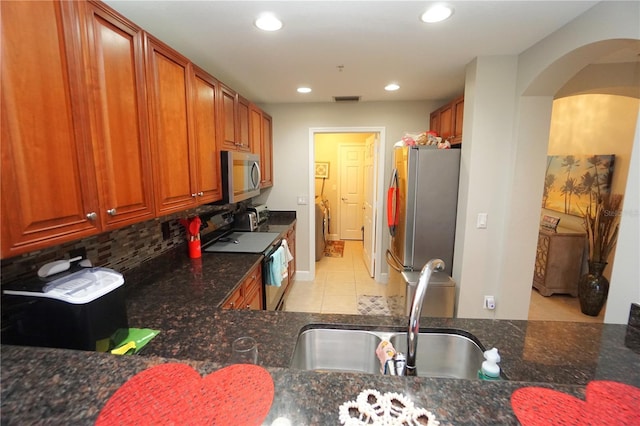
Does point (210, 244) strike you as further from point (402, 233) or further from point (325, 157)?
point (325, 157)

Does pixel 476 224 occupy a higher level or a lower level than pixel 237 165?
lower

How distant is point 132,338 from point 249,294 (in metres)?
0.97

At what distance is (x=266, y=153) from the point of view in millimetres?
3586

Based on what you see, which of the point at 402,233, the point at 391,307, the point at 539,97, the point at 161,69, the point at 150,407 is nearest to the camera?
the point at 150,407

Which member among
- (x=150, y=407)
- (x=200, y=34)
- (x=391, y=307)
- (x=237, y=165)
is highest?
(x=200, y=34)

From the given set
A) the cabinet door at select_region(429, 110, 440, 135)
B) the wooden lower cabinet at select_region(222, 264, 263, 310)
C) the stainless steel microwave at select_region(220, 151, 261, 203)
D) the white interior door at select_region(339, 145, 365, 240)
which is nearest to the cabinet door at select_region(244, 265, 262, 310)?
the wooden lower cabinet at select_region(222, 264, 263, 310)

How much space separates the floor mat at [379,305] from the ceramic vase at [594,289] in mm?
2031

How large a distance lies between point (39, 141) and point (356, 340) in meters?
1.34

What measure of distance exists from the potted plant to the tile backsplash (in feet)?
13.5

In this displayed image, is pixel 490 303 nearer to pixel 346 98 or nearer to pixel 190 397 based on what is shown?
pixel 190 397

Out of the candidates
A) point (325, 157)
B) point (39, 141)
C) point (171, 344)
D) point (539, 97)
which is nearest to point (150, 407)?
point (171, 344)

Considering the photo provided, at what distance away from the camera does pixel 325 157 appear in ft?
20.6

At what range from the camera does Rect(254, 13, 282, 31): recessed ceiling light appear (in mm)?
1611

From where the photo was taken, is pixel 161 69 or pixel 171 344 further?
pixel 161 69
